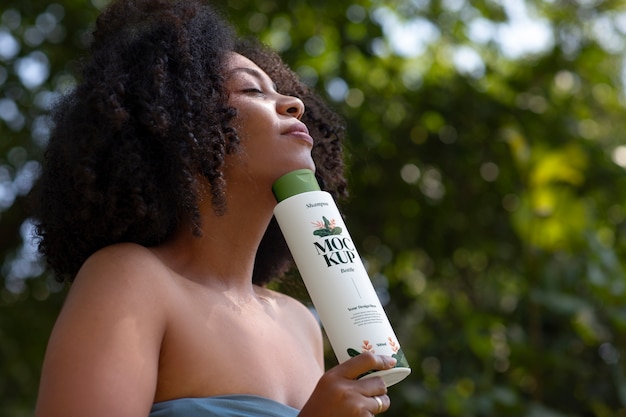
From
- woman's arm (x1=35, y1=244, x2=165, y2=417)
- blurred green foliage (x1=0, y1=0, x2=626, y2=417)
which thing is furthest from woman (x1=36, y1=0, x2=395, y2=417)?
blurred green foliage (x1=0, y1=0, x2=626, y2=417)

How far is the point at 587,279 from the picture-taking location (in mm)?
4012

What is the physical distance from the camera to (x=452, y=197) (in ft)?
15.8

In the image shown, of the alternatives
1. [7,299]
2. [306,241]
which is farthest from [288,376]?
[7,299]

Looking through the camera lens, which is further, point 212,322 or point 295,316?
point 295,316

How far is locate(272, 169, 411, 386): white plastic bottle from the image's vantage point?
5.22ft

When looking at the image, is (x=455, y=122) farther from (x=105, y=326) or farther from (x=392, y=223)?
(x=105, y=326)

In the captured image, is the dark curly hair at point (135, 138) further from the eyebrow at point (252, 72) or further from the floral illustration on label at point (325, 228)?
the floral illustration on label at point (325, 228)

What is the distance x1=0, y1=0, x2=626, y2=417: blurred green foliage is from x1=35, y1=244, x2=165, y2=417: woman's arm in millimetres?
2425

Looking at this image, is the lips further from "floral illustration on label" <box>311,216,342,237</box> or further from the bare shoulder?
the bare shoulder

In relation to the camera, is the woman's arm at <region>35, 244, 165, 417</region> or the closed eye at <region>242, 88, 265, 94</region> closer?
the woman's arm at <region>35, 244, 165, 417</region>

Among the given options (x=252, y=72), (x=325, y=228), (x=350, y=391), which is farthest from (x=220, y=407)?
(x=252, y=72)

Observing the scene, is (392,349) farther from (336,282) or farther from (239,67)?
(239,67)

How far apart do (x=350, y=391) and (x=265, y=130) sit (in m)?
0.65

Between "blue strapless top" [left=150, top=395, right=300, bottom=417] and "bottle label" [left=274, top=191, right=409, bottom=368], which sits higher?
"bottle label" [left=274, top=191, right=409, bottom=368]
